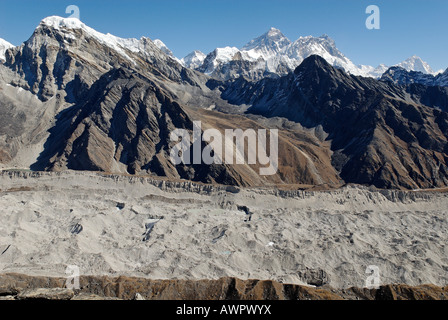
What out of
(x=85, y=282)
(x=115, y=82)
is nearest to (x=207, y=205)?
(x=85, y=282)

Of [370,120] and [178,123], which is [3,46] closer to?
[178,123]

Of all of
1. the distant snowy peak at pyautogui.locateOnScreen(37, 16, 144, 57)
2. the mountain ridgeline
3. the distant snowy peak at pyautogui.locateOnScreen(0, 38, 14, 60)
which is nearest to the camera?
the mountain ridgeline

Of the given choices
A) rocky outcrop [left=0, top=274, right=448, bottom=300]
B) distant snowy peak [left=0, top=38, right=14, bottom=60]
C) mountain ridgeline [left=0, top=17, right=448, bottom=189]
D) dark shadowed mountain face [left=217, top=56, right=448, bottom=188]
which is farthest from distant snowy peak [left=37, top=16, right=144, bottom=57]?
rocky outcrop [left=0, top=274, right=448, bottom=300]

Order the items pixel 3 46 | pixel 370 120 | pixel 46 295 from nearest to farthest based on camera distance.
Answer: pixel 46 295
pixel 370 120
pixel 3 46

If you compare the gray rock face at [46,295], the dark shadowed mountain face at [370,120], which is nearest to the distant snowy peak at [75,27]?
the dark shadowed mountain face at [370,120]

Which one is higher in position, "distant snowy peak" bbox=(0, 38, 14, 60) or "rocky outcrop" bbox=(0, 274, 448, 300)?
"distant snowy peak" bbox=(0, 38, 14, 60)

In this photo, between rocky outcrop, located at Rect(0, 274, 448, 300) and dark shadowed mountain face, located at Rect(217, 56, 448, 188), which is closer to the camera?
rocky outcrop, located at Rect(0, 274, 448, 300)

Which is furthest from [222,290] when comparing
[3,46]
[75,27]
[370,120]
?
[3,46]

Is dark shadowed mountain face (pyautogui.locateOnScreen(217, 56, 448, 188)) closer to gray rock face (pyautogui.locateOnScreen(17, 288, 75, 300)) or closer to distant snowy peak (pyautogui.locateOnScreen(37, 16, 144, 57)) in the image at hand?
distant snowy peak (pyautogui.locateOnScreen(37, 16, 144, 57))
